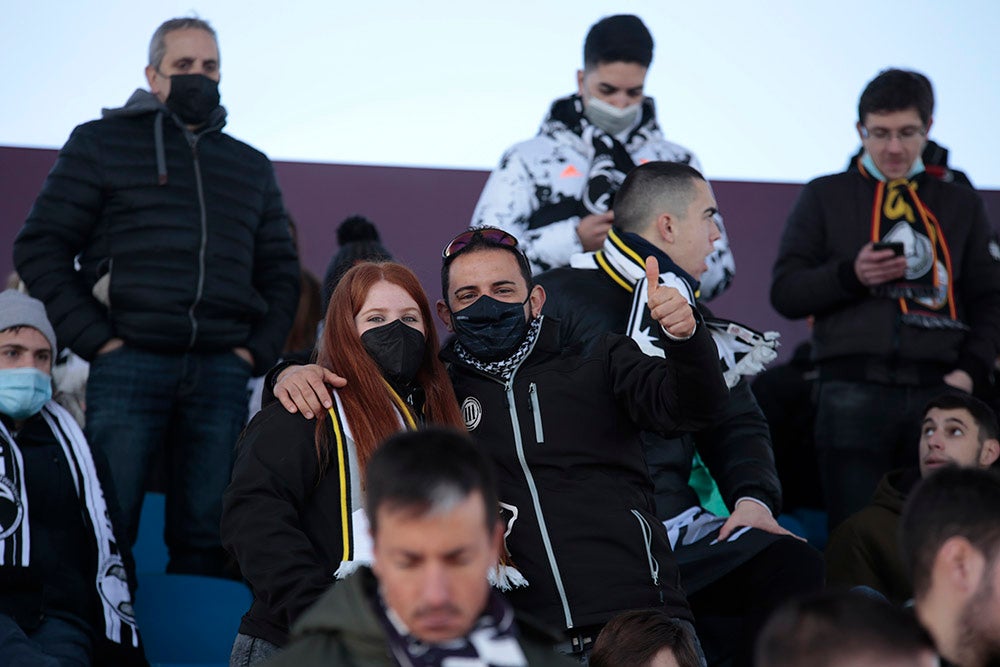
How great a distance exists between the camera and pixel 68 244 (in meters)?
4.38

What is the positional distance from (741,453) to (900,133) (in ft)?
5.20

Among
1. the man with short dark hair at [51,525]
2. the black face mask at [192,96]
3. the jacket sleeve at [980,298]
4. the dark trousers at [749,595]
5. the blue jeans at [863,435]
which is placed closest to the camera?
the dark trousers at [749,595]

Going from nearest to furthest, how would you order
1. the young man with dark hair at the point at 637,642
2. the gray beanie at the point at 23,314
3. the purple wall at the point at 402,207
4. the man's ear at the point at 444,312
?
the young man with dark hair at the point at 637,642, the man's ear at the point at 444,312, the gray beanie at the point at 23,314, the purple wall at the point at 402,207

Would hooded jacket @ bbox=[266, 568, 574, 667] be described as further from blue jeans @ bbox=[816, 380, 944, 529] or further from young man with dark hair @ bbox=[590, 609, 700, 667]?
blue jeans @ bbox=[816, 380, 944, 529]

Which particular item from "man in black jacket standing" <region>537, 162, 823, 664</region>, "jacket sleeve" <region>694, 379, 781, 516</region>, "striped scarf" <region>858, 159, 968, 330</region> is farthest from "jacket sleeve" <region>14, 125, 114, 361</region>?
"striped scarf" <region>858, 159, 968, 330</region>

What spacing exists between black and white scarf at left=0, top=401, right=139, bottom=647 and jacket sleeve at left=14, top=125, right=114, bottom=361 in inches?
10.6

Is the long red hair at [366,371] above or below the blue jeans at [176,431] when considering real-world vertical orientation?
above

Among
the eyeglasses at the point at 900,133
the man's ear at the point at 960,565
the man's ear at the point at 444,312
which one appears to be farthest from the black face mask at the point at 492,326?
the eyeglasses at the point at 900,133

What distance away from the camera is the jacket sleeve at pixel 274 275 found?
4.56 m

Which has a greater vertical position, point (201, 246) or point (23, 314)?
point (201, 246)

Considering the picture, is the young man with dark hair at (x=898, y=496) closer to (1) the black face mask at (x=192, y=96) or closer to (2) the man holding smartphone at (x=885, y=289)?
(2) the man holding smartphone at (x=885, y=289)

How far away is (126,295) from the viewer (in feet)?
14.2

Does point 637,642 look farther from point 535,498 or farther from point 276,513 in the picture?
point 276,513

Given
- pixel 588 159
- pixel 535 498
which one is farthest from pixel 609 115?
pixel 535 498
